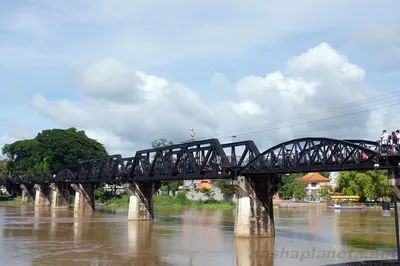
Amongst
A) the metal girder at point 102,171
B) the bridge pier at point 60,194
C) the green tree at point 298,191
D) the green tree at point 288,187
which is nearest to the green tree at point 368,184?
the green tree at point 288,187

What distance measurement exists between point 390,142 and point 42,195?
114136 millimetres

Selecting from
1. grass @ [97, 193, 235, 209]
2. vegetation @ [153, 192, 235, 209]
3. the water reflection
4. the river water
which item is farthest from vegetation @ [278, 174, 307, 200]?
the water reflection

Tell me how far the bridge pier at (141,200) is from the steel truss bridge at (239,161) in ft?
4.94

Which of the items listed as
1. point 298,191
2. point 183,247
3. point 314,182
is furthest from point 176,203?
point 183,247

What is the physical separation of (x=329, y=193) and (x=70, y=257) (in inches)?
5401

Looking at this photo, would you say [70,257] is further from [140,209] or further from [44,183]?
[44,183]

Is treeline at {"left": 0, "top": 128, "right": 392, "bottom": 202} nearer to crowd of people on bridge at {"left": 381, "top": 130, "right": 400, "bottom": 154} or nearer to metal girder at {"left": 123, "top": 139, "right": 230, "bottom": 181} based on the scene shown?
metal girder at {"left": 123, "top": 139, "right": 230, "bottom": 181}

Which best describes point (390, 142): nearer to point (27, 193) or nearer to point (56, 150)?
point (56, 150)

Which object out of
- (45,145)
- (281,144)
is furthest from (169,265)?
(45,145)

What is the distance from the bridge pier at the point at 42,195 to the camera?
129125mm

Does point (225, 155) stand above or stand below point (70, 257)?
above

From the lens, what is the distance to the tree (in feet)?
462

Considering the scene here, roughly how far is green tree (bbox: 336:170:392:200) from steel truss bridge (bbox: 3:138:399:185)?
231ft

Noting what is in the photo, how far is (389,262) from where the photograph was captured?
95.4 ft
